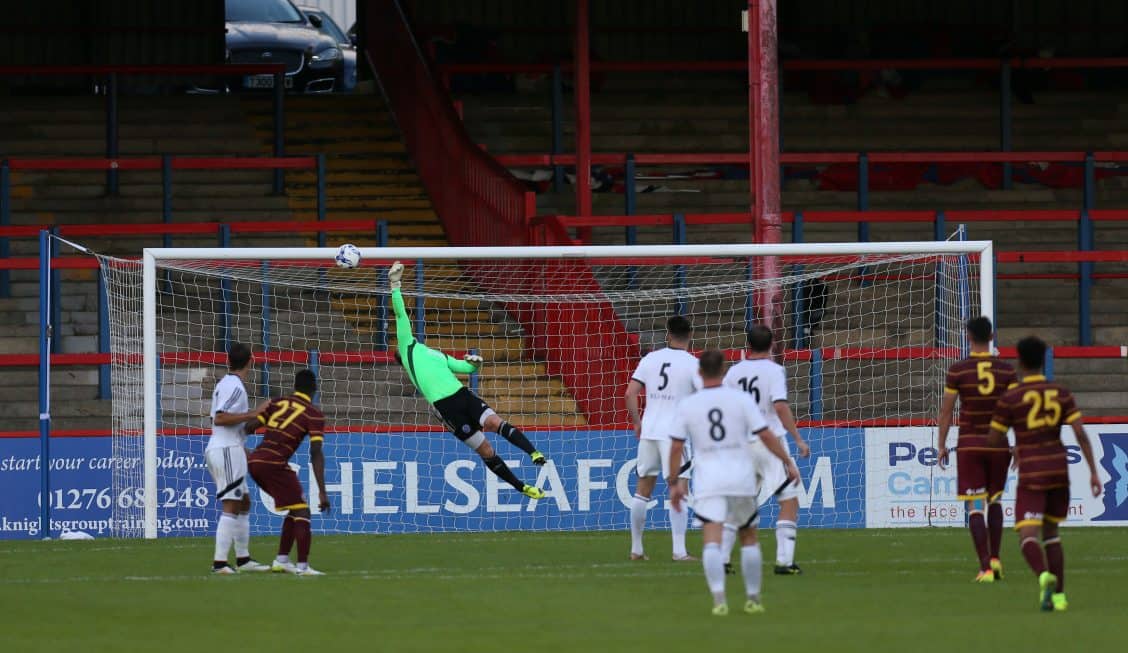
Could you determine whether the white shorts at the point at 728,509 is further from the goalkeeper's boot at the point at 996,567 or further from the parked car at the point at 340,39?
the parked car at the point at 340,39

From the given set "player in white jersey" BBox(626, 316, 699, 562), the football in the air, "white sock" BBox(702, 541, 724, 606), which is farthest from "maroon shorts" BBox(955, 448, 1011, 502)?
the football in the air

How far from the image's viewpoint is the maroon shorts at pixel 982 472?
13.0m

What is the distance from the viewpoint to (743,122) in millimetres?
29219

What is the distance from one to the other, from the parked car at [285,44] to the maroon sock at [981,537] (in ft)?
72.7

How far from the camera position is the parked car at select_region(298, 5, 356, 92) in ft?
112

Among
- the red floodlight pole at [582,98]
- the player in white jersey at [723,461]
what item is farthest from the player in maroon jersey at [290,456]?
the red floodlight pole at [582,98]

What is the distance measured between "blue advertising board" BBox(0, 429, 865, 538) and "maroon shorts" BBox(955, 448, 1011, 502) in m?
5.62

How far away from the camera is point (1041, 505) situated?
11297 mm

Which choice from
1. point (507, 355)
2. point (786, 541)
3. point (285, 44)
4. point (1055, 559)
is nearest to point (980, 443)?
point (786, 541)

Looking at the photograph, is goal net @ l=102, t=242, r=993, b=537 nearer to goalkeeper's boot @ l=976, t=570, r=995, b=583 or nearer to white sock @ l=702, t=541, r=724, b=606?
goalkeeper's boot @ l=976, t=570, r=995, b=583

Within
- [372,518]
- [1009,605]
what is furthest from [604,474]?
[1009,605]

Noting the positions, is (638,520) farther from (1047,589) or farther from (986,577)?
(1047,589)

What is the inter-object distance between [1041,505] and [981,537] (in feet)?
6.19

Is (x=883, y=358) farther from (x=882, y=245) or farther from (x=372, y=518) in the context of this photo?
(x=372, y=518)
